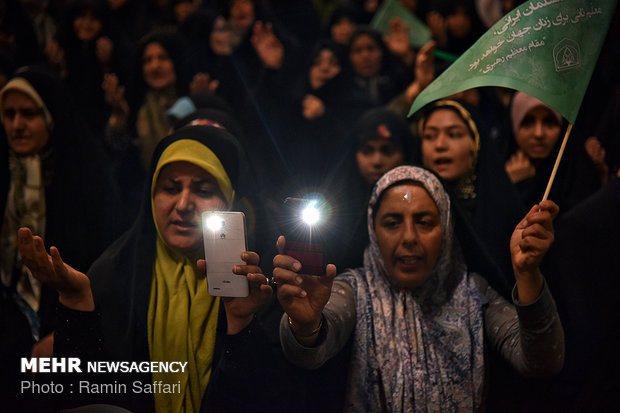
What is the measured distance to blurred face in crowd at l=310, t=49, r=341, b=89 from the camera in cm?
487

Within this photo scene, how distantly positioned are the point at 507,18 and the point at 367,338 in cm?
125

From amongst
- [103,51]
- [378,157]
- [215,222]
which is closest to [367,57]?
[378,157]

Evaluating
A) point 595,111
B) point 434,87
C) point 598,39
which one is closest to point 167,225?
point 434,87

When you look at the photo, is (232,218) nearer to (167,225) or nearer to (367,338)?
(167,225)

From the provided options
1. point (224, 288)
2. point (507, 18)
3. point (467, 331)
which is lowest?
point (467, 331)

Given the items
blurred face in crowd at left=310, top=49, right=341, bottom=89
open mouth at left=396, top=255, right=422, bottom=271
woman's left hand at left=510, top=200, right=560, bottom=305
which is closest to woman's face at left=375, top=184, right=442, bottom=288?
open mouth at left=396, top=255, right=422, bottom=271

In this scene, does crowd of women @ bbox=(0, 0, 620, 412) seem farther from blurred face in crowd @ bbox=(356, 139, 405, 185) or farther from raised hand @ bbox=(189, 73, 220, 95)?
raised hand @ bbox=(189, 73, 220, 95)

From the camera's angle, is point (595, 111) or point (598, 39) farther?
point (595, 111)

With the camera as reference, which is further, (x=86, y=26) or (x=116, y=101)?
(x=86, y=26)

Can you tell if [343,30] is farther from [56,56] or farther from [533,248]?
[533,248]

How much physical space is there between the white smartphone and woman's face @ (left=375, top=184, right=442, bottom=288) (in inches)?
22.0

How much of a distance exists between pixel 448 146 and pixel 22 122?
6.57 feet

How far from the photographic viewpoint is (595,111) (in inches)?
151

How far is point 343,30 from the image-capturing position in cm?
583
